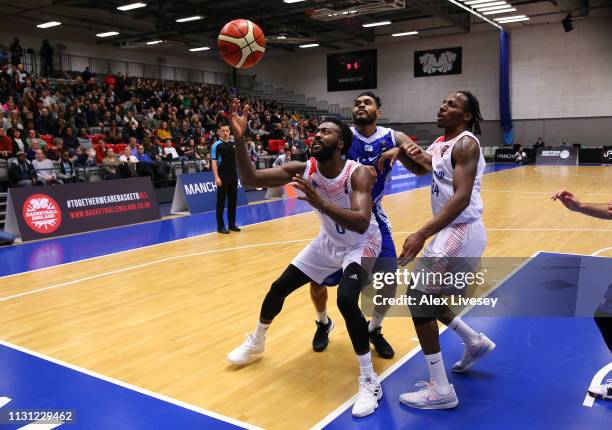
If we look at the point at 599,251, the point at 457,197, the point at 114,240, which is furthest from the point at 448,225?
the point at 114,240

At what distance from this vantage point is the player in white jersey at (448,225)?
120 inches

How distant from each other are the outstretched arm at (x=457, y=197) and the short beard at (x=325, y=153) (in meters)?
0.79

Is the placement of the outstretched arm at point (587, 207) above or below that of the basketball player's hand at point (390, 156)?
below

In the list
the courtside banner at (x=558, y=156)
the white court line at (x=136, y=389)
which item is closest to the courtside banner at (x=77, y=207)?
the white court line at (x=136, y=389)

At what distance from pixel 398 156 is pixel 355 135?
0.58 meters

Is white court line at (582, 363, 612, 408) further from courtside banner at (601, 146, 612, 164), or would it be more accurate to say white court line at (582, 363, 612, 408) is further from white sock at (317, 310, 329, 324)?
courtside banner at (601, 146, 612, 164)

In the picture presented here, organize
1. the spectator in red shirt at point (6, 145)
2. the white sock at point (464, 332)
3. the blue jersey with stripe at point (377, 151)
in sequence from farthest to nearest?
the spectator in red shirt at point (6, 145)
the blue jersey with stripe at point (377, 151)
the white sock at point (464, 332)

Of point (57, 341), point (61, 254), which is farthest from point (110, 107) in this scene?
point (57, 341)

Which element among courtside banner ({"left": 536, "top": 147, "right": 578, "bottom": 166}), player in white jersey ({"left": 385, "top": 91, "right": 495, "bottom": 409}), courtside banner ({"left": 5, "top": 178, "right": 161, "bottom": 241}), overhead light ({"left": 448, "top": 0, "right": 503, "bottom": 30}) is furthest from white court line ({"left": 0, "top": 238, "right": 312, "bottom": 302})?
courtside banner ({"left": 536, "top": 147, "right": 578, "bottom": 166})

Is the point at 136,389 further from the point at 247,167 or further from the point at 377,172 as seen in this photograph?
the point at 377,172

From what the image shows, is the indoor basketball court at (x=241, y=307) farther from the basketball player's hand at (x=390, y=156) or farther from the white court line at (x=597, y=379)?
the basketball player's hand at (x=390, y=156)

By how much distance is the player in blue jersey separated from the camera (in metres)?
4.07

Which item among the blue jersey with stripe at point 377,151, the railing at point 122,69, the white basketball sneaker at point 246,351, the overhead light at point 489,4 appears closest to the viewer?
the white basketball sneaker at point 246,351

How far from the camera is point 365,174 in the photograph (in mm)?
3486
